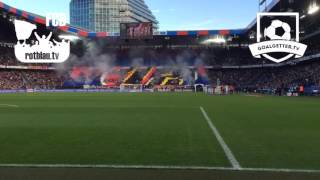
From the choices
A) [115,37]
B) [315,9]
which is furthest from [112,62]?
[315,9]

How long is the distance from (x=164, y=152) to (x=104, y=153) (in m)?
1.48

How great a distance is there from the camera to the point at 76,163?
10.1 metres

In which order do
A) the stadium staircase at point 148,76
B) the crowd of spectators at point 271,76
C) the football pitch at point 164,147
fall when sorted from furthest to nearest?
the stadium staircase at point 148,76, the crowd of spectators at point 271,76, the football pitch at point 164,147

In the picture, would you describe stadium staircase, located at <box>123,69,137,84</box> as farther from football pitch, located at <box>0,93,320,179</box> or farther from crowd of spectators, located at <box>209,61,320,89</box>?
football pitch, located at <box>0,93,320,179</box>

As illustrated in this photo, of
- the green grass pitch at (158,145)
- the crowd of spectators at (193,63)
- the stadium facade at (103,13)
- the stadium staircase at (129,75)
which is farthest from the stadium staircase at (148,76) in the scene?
the green grass pitch at (158,145)

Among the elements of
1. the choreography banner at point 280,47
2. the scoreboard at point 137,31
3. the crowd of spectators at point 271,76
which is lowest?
the crowd of spectators at point 271,76

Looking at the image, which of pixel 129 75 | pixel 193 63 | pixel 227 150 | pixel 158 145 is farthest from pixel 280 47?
pixel 193 63

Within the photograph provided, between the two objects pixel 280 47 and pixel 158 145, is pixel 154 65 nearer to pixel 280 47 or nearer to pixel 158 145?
pixel 280 47

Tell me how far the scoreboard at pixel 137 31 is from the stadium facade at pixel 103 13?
180 feet

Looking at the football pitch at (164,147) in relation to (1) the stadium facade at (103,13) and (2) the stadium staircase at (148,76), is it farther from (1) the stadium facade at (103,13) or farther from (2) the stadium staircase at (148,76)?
(1) the stadium facade at (103,13)

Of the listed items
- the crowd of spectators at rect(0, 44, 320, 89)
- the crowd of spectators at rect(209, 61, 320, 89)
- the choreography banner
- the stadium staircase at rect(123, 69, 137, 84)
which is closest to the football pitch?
the choreography banner

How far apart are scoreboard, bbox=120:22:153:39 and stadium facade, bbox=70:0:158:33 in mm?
54970

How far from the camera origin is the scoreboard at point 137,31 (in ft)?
337

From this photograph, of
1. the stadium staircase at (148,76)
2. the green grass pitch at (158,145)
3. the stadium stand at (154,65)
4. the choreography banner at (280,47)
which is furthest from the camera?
the stadium staircase at (148,76)
